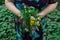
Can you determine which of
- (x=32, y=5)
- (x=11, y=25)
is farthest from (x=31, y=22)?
(x=11, y=25)

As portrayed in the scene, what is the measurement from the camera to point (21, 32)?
8.18 feet

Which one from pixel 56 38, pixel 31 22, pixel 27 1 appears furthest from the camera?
pixel 56 38

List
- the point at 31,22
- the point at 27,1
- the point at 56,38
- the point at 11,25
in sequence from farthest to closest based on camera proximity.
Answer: the point at 11,25 < the point at 56,38 < the point at 27,1 < the point at 31,22

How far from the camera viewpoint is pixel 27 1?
7.84ft

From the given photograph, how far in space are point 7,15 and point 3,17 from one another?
0.34 feet

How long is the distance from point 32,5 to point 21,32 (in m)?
0.30

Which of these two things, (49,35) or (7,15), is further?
(7,15)

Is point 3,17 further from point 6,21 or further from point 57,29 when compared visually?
point 57,29

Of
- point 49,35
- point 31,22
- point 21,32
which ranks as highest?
point 31,22

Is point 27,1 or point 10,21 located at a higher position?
point 27,1

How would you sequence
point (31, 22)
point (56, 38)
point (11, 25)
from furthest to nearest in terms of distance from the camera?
point (11, 25) < point (56, 38) < point (31, 22)

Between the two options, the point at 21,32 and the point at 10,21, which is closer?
the point at 21,32

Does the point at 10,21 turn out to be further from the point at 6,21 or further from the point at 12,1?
the point at 12,1

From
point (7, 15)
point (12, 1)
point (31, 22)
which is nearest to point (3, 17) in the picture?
point (7, 15)
